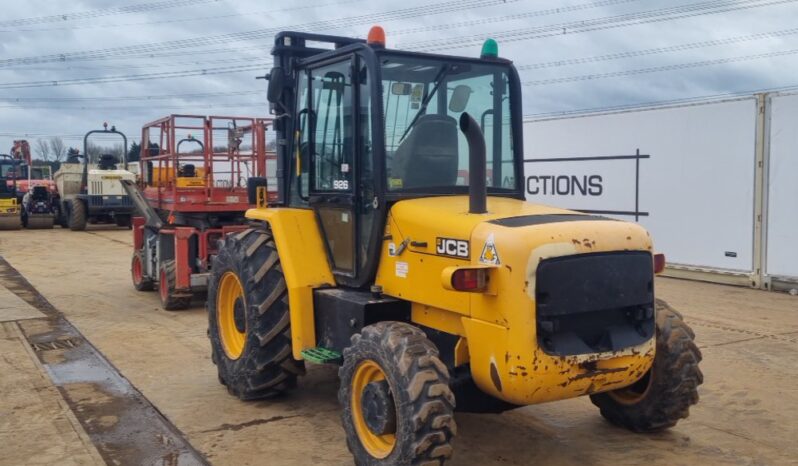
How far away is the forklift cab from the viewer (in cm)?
485

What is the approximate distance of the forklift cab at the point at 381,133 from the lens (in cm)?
485

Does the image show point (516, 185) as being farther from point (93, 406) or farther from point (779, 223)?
point (779, 223)

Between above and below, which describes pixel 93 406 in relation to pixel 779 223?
below

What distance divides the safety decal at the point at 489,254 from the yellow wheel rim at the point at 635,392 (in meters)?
1.61

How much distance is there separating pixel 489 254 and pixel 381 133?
1.18 meters

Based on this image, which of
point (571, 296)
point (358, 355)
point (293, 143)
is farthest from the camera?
point (293, 143)

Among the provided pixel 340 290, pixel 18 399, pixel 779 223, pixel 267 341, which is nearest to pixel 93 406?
pixel 18 399

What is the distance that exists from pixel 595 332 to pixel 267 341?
245 centimetres

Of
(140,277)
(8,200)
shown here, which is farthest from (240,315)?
(8,200)

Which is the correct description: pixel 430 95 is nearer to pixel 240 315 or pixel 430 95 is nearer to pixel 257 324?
pixel 257 324

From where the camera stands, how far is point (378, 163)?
4.77 metres

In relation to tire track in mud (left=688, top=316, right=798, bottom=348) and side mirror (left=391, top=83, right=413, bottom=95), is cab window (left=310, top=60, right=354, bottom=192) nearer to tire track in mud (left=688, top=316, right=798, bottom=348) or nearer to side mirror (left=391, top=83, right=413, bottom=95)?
side mirror (left=391, top=83, right=413, bottom=95)

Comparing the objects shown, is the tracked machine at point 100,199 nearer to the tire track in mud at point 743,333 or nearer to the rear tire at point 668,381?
the tire track in mud at point 743,333

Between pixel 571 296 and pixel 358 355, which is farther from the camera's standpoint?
pixel 358 355
